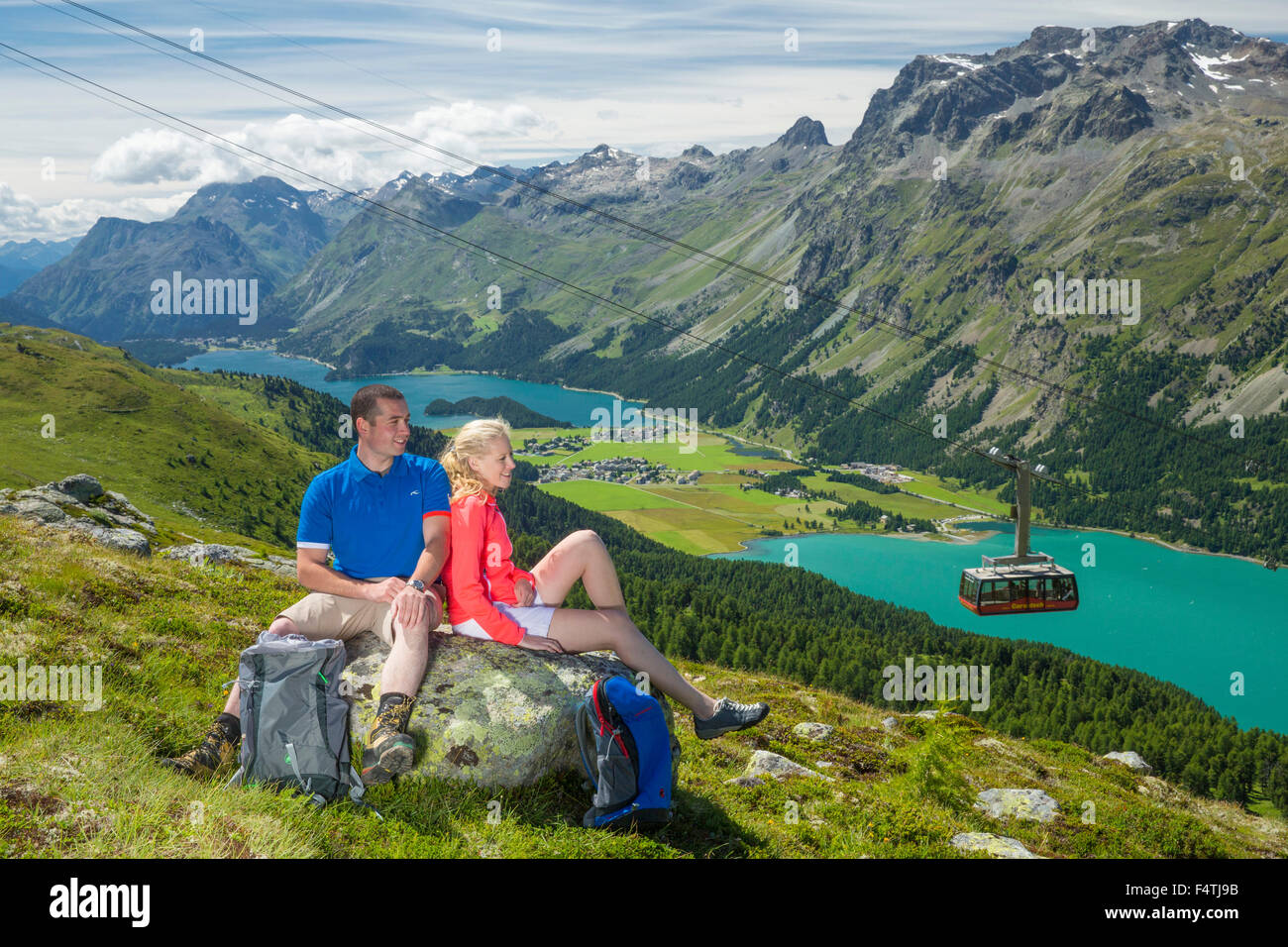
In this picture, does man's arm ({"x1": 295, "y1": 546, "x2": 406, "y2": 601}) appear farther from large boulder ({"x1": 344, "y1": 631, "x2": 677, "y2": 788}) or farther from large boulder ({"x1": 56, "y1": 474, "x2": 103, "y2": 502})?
large boulder ({"x1": 56, "y1": 474, "x2": 103, "y2": 502})

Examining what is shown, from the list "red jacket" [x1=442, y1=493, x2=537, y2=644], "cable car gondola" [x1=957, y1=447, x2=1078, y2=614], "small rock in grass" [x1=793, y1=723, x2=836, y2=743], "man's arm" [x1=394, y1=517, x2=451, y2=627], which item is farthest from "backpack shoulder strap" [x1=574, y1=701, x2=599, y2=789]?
"cable car gondola" [x1=957, y1=447, x2=1078, y2=614]

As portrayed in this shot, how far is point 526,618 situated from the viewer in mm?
10188

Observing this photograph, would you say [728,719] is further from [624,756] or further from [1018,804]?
[1018,804]

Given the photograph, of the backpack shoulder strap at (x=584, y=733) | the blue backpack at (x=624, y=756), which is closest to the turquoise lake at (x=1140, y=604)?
the blue backpack at (x=624, y=756)

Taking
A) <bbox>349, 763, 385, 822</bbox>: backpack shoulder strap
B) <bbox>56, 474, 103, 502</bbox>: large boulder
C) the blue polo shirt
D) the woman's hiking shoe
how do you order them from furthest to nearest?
1. <bbox>56, 474, 103, 502</bbox>: large boulder
2. the woman's hiking shoe
3. the blue polo shirt
4. <bbox>349, 763, 385, 822</bbox>: backpack shoulder strap

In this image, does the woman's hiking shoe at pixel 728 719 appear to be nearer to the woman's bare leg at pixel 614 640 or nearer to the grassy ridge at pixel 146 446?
the woman's bare leg at pixel 614 640

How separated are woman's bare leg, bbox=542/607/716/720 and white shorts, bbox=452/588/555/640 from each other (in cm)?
10

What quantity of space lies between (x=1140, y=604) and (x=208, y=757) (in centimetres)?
17682

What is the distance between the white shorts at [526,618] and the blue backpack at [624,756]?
1295 mm

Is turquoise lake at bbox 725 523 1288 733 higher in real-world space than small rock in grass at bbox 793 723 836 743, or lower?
lower

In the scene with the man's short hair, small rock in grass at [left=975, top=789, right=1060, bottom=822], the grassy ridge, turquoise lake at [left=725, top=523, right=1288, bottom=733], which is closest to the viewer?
the man's short hair

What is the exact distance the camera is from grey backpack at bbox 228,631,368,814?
324 inches

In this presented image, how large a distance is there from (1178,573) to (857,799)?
653ft

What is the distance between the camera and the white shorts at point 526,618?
10.2m
